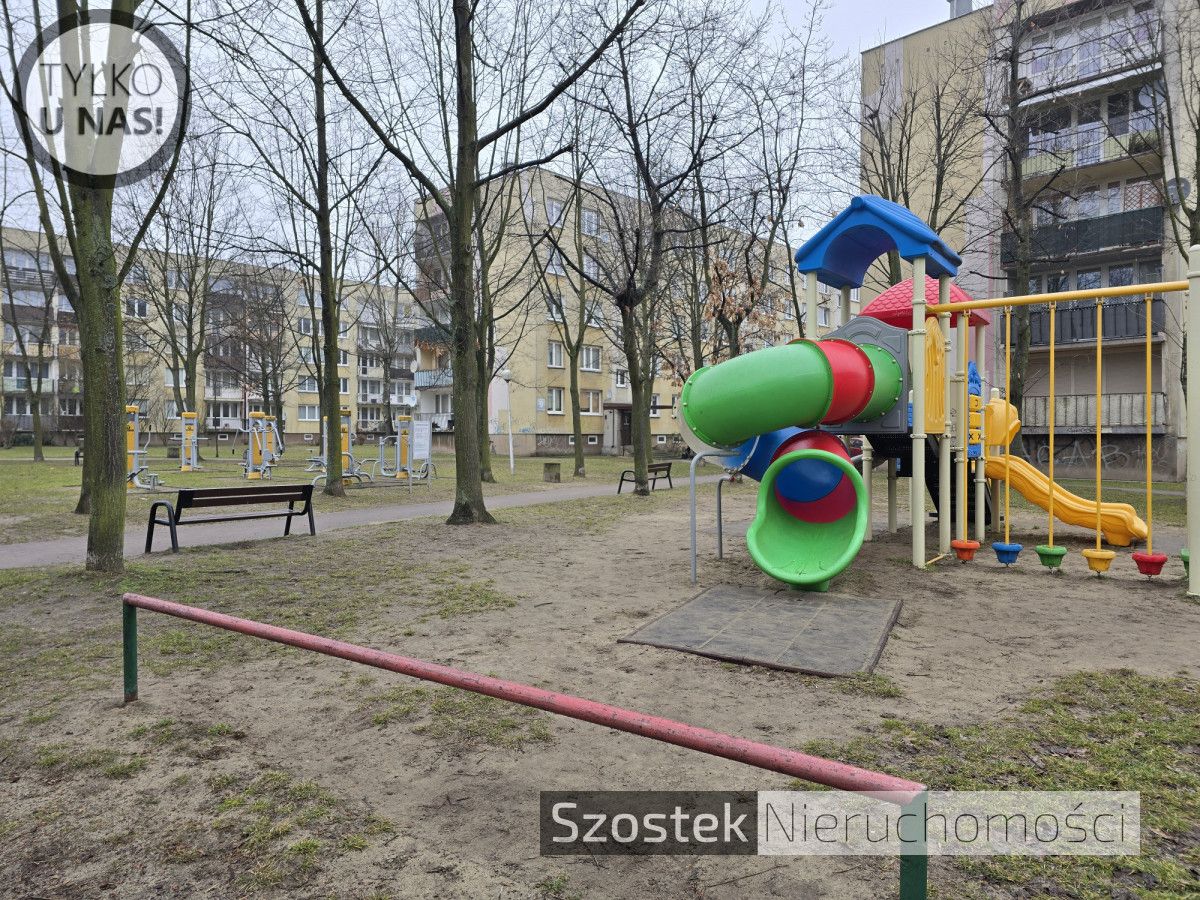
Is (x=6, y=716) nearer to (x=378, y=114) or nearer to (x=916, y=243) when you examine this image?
(x=916, y=243)

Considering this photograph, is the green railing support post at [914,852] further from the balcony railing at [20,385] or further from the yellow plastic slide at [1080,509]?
the balcony railing at [20,385]

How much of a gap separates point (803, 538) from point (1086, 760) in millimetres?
4001

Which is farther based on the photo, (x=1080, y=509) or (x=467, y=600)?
(x=1080, y=509)

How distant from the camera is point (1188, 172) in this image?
910 inches

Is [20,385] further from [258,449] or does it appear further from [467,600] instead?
[467,600]

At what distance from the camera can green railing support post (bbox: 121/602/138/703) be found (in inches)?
156

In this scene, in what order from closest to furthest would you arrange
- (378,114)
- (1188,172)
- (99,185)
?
(99,185) < (378,114) < (1188,172)

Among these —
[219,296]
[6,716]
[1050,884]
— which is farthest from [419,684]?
[219,296]

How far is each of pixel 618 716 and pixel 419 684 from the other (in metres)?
2.73

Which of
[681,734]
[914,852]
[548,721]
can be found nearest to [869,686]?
[548,721]

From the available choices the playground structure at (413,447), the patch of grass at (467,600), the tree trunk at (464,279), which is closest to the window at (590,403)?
the playground structure at (413,447)

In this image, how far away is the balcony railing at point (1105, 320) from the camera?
2438 cm

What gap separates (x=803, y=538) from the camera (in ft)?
23.5

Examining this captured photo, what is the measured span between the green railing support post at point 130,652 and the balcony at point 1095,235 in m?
24.6
